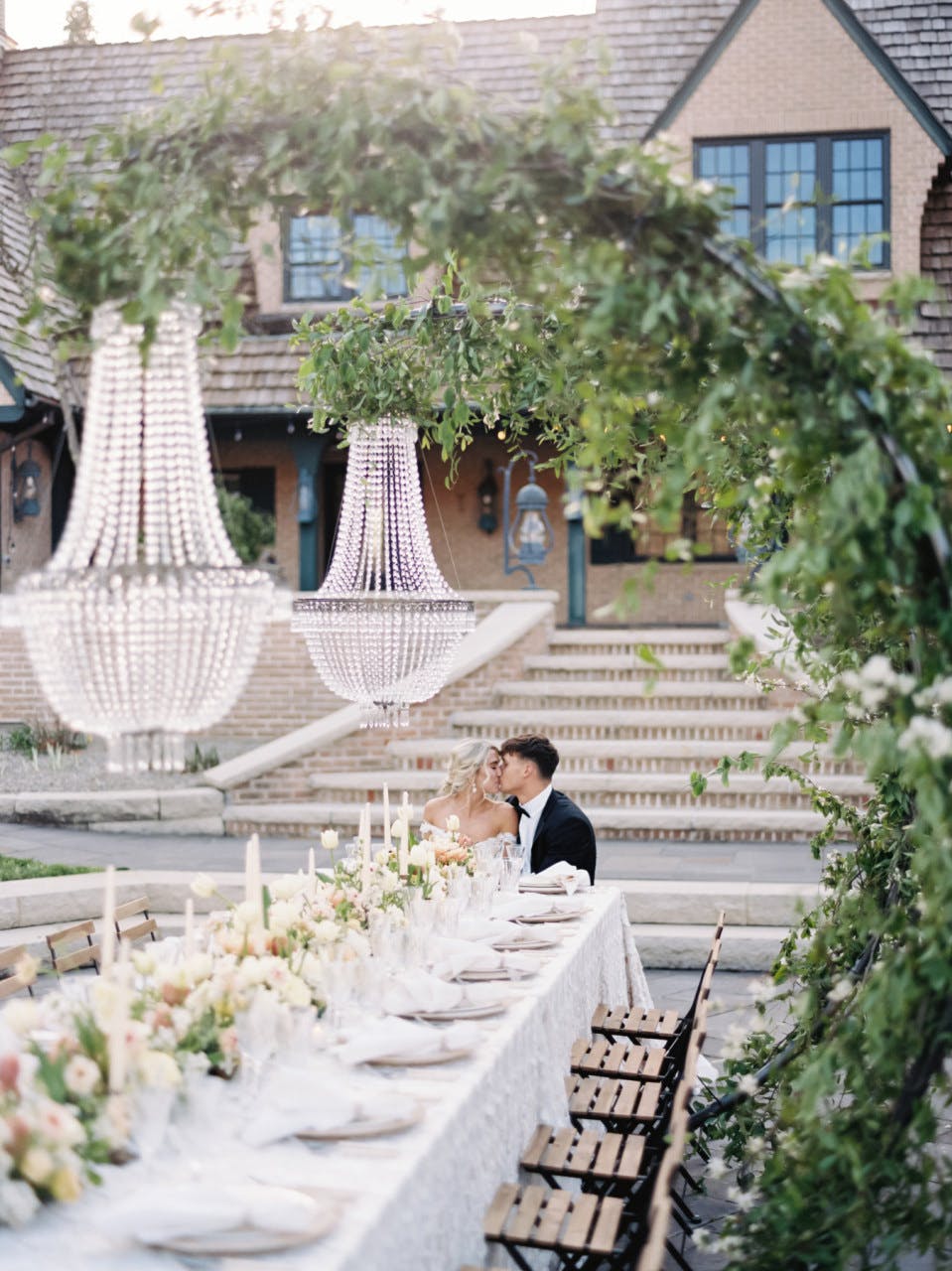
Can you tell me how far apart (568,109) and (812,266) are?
685 mm

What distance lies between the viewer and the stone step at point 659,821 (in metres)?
11.8

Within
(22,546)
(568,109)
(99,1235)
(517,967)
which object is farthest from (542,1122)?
(22,546)

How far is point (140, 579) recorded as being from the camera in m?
3.51

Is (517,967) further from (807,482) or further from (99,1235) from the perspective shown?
(99,1235)

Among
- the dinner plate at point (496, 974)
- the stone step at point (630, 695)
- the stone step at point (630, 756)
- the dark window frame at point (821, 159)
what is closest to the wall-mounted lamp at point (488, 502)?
the dark window frame at point (821, 159)

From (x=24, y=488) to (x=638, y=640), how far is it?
8.55 metres

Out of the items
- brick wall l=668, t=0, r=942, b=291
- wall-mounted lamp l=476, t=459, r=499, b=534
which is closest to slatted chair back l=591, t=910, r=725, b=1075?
brick wall l=668, t=0, r=942, b=291

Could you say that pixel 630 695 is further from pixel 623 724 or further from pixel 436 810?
pixel 436 810

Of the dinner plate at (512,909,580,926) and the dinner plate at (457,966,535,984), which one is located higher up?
the dinner plate at (457,966,535,984)

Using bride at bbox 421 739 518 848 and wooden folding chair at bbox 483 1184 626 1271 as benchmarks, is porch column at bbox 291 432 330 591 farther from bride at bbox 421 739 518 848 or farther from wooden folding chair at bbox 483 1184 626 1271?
wooden folding chair at bbox 483 1184 626 1271

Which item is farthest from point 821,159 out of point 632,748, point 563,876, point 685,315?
point 685,315

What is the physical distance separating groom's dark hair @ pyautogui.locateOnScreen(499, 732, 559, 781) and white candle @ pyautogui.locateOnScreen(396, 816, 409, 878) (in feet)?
5.20

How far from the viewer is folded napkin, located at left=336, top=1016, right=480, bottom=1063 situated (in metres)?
3.85

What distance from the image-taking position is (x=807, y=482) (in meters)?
4.10
